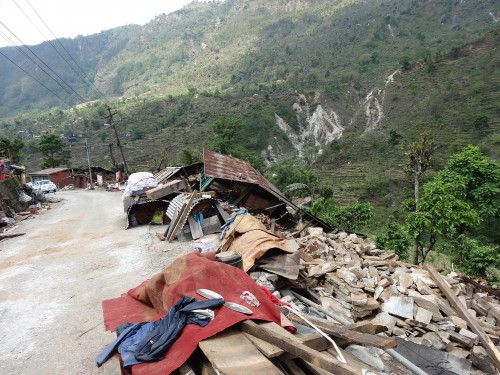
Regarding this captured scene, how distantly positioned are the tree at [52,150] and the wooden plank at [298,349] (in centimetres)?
5396

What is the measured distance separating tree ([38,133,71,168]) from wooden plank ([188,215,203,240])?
48500 mm

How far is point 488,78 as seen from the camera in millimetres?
49094

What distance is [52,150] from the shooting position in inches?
1924

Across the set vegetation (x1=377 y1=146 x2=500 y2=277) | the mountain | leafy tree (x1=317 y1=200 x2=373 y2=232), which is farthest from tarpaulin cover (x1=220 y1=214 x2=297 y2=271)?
the mountain

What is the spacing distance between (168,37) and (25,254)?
604 feet

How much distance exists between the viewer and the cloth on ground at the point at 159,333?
2688 mm

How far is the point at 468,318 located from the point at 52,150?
54912mm

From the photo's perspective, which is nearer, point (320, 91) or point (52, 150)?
point (52, 150)

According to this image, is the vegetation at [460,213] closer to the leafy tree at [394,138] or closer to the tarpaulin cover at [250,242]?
the tarpaulin cover at [250,242]

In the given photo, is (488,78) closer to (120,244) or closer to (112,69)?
(120,244)

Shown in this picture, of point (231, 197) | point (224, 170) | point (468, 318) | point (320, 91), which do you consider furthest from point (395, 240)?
point (320, 91)

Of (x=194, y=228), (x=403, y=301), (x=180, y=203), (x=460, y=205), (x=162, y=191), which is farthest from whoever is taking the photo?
(x=460, y=205)

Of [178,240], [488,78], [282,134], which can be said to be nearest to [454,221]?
[178,240]

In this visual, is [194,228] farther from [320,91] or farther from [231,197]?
[320,91]
